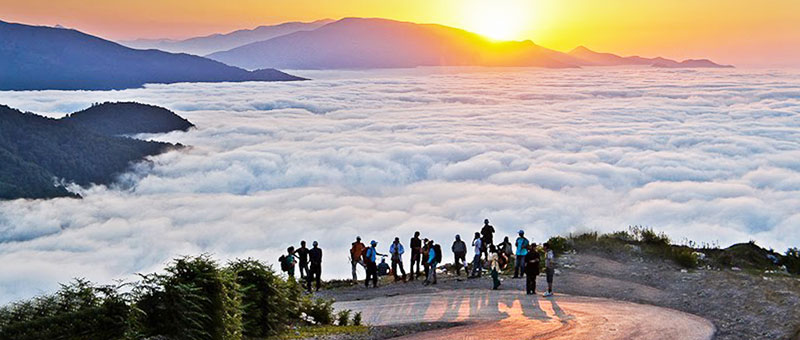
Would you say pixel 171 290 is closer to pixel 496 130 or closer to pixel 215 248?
pixel 215 248

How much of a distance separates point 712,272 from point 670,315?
5529 mm

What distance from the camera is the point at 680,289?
1856 cm

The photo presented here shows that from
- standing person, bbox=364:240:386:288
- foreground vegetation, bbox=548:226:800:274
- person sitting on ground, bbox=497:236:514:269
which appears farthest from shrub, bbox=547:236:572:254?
Result: standing person, bbox=364:240:386:288

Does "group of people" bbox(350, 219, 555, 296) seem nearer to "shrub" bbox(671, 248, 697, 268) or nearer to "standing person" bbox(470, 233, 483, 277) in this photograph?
"standing person" bbox(470, 233, 483, 277)

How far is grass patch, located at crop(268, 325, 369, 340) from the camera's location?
38.8 feet

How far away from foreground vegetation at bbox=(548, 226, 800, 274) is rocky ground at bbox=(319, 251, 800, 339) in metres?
0.48

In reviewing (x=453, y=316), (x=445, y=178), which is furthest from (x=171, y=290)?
(x=445, y=178)

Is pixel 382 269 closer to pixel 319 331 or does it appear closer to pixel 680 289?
pixel 680 289

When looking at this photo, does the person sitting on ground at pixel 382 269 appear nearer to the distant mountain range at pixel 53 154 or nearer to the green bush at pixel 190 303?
the green bush at pixel 190 303

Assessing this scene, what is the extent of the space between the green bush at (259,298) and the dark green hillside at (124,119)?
3978 inches

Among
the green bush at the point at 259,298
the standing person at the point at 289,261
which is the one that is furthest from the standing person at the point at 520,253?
the green bush at the point at 259,298

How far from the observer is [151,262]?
224 feet

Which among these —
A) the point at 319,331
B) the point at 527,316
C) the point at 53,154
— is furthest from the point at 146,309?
the point at 53,154

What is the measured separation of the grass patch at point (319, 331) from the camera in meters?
11.8
